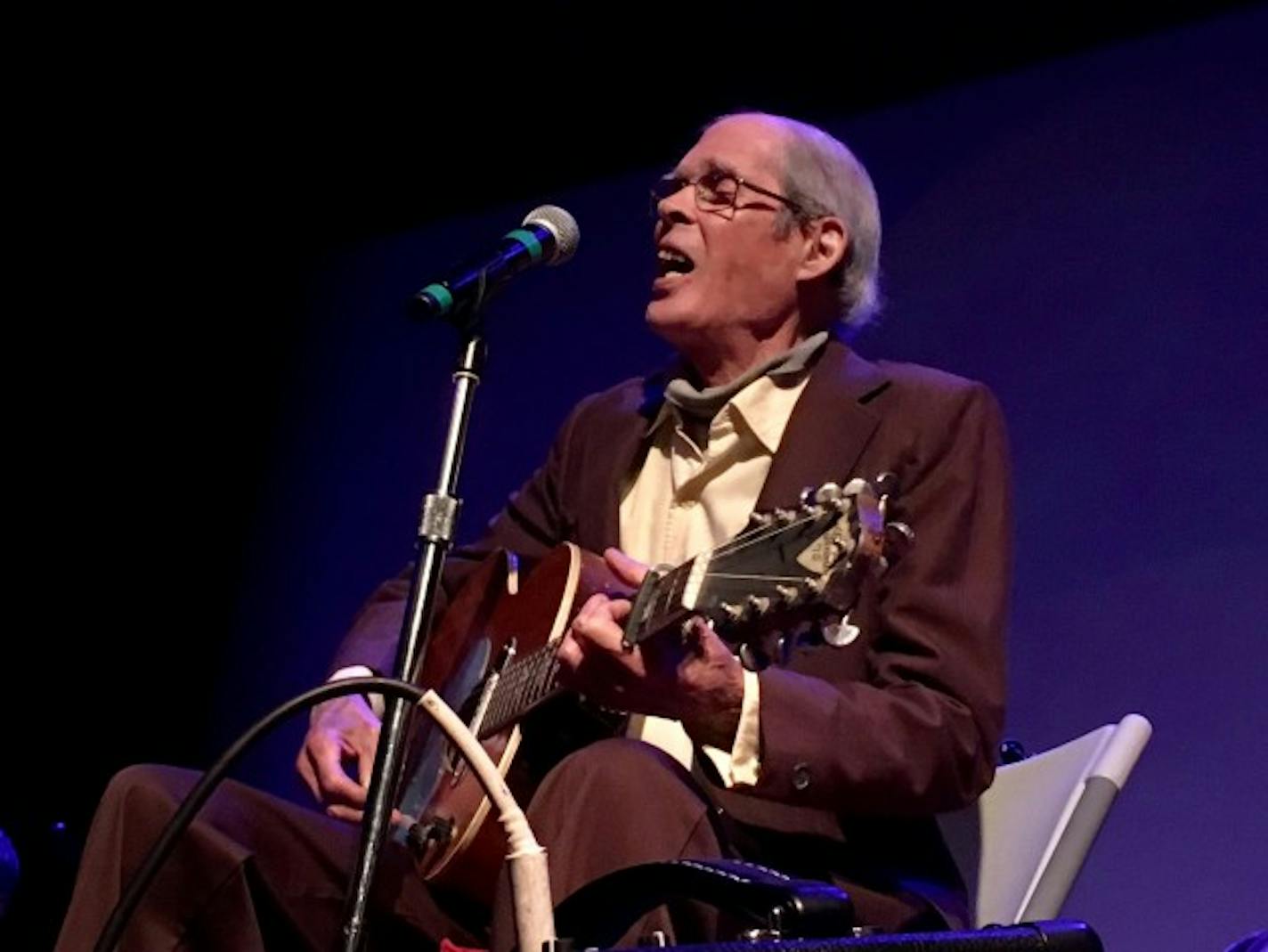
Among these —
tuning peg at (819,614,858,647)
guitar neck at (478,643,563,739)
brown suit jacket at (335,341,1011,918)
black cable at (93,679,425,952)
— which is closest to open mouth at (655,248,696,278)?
brown suit jacket at (335,341,1011,918)

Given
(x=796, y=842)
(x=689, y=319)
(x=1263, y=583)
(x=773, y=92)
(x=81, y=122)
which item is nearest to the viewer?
(x=796, y=842)

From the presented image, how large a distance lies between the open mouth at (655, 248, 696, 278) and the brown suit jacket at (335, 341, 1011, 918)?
0.27m

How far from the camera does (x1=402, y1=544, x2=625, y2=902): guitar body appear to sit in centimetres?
212

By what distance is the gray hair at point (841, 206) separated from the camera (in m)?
2.70

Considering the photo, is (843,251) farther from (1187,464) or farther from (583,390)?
(583,390)

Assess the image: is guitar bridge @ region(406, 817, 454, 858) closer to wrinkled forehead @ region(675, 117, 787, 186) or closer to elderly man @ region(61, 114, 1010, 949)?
elderly man @ region(61, 114, 1010, 949)

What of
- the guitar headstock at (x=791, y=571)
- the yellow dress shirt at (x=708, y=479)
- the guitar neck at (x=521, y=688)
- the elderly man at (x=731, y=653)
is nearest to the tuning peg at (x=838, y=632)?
the guitar headstock at (x=791, y=571)

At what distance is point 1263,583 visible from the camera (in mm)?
2805

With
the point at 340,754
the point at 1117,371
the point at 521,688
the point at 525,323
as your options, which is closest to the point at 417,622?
the point at 521,688

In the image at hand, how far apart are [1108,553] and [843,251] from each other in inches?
27.6

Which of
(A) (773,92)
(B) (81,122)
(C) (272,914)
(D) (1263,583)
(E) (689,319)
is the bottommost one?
(C) (272,914)

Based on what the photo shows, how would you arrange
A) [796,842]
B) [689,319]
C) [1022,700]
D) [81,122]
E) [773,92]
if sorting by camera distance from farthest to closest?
[81,122]
[773,92]
[1022,700]
[689,319]
[796,842]

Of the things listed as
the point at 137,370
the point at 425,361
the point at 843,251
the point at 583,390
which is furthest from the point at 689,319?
the point at 137,370

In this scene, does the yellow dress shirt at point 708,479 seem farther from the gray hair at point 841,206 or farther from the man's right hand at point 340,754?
the man's right hand at point 340,754
